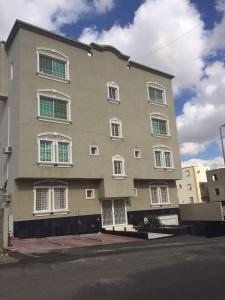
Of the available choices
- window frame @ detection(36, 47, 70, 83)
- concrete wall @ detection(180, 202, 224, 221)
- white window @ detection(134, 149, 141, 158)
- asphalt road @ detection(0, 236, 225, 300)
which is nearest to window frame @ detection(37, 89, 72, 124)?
window frame @ detection(36, 47, 70, 83)

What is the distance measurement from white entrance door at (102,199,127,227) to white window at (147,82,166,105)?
40.0ft

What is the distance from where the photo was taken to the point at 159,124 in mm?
34844

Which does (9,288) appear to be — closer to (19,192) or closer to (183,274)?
(183,274)

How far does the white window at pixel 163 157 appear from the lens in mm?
33344

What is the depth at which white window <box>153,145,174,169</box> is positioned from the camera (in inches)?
1313

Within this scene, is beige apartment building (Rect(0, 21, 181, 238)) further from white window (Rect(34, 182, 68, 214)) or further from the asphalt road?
the asphalt road

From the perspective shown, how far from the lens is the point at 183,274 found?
10.4m

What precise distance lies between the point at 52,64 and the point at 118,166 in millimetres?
10950

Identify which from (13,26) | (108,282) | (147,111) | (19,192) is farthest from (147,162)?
(108,282)

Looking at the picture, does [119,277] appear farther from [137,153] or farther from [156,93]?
[156,93]

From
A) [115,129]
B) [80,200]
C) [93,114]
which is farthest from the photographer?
[115,129]

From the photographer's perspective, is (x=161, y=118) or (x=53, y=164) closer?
(x=53, y=164)

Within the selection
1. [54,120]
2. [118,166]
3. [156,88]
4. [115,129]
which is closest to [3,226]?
[54,120]

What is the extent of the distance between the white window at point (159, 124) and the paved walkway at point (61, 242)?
13.2 m
